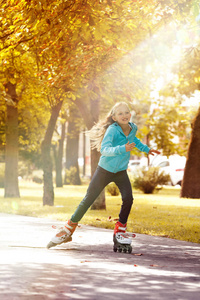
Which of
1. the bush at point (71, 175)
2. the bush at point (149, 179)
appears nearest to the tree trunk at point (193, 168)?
the bush at point (149, 179)

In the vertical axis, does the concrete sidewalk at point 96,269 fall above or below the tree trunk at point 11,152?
below

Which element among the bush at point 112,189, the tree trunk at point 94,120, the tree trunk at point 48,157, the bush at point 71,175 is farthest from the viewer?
the bush at point 71,175

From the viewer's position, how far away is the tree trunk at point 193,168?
2162cm

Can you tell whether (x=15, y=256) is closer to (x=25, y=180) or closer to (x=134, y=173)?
(x=134, y=173)

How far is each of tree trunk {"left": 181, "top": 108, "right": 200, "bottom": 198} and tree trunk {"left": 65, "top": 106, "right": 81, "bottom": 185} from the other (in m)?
16.0

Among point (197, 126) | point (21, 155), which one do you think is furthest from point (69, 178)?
point (197, 126)

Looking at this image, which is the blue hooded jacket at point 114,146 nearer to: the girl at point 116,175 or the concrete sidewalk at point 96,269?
the girl at point 116,175

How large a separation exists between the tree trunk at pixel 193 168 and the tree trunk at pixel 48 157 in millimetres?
6744

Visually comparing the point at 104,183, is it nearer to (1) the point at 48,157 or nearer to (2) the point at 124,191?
(2) the point at 124,191

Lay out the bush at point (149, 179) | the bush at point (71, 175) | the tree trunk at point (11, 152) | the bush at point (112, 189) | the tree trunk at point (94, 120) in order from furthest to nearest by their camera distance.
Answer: the bush at point (71, 175)
the bush at point (149, 179)
the bush at point (112, 189)
the tree trunk at point (11, 152)
the tree trunk at point (94, 120)

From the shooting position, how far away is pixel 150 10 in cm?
1395

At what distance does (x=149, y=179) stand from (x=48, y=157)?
10203mm

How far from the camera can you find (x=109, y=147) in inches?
280

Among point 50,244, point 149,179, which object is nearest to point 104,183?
point 50,244
